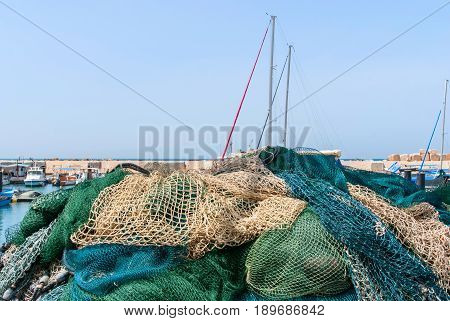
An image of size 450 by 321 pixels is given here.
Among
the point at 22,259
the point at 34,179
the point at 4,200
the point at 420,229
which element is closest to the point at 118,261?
the point at 22,259

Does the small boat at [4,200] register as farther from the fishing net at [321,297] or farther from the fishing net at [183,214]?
the fishing net at [321,297]

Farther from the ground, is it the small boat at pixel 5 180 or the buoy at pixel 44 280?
the buoy at pixel 44 280

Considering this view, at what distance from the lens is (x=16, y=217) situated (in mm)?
23125

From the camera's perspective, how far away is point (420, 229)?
3598mm

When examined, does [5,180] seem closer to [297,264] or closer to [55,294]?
[55,294]

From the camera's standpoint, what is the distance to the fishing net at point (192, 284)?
2.89 m

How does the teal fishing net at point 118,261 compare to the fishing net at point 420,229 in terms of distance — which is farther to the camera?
the fishing net at point 420,229

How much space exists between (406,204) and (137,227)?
2.72 meters

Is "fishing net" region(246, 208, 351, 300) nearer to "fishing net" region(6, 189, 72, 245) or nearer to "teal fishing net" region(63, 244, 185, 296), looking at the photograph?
"teal fishing net" region(63, 244, 185, 296)

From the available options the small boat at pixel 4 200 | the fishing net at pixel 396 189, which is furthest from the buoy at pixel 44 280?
the small boat at pixel 4 200

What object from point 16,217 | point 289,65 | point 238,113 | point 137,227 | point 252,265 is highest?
point 289,65

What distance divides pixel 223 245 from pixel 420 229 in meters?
1.60
